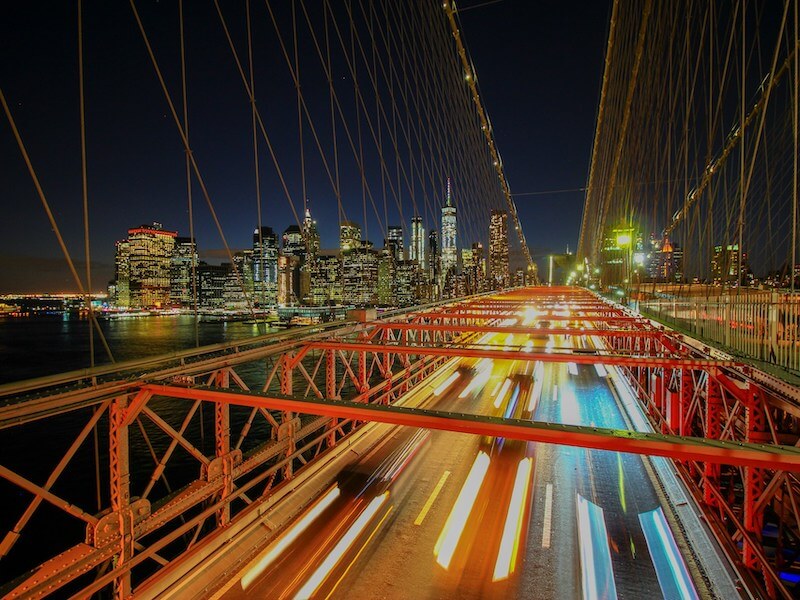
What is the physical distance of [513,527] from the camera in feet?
16.8

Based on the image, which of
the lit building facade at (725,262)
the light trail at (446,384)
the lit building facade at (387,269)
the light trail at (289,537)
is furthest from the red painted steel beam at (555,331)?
the lit building facade at (387,269)

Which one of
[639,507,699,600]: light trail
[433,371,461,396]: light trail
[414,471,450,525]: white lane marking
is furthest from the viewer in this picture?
[433,371,461,396]: light trail

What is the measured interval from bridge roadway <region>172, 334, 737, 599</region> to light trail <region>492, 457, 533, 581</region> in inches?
0.6

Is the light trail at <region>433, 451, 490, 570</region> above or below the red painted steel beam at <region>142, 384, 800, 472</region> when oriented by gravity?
below

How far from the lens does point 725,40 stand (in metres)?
9.02

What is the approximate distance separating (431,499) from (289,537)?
6.19ft

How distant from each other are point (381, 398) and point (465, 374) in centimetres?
615

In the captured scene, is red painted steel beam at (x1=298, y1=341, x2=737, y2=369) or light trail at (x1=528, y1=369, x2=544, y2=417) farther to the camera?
light trail at (x1=528, y1=369, x2=544, y2=417)

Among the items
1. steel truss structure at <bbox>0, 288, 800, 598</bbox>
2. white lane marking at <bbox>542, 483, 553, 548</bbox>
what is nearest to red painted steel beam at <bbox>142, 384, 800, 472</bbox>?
steel truss structure at <bbox>0, 288, 800, 598</bbox>

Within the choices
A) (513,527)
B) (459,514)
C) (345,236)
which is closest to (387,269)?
(345,236)

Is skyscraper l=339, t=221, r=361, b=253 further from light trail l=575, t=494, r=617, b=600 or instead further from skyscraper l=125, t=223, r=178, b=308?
skyscraper l=125, t=223, r=178, b=308

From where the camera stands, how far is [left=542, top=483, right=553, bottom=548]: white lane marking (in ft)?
16.1

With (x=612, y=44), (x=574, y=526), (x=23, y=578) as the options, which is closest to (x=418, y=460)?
(x=574, y=526)

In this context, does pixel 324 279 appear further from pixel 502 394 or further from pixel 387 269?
pixel 502 394
